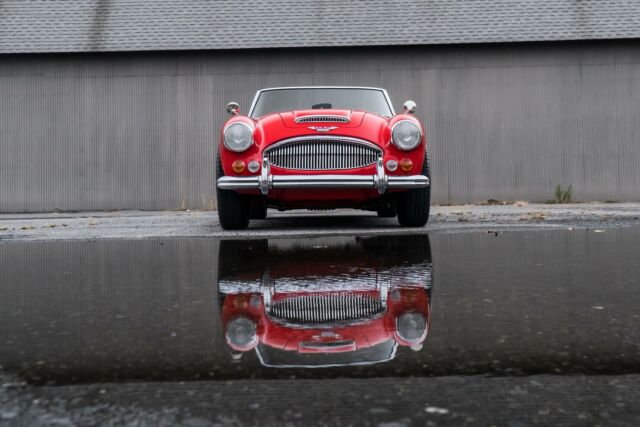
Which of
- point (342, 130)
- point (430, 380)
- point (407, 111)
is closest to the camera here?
point (430, 380)

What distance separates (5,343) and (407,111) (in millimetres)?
5702

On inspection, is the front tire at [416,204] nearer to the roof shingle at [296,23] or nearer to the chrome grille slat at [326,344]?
the chrome grille slat at [326,344]

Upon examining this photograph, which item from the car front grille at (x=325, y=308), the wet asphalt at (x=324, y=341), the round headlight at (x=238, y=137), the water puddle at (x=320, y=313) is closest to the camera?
the wet asphalt at (x=324, y=341)

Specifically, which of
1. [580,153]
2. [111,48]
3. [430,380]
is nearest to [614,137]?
[580,153]

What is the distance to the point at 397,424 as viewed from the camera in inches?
53.1

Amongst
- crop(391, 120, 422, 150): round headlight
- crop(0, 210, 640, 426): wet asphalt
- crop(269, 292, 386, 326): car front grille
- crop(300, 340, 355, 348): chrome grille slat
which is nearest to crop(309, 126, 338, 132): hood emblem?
crop(391, 120, 422, 150): round headlight

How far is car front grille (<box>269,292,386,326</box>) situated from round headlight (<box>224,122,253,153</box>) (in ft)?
11.8

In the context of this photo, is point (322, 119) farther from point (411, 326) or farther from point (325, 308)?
point (411, 326)

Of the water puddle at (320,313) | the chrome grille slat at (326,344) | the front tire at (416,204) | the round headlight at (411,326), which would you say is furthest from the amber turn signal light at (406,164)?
the chrome grille slat at (326,344)

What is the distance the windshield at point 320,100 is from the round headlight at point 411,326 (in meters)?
4.96

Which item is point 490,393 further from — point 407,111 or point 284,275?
point 407,111

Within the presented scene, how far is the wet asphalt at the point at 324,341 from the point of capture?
1447 mm

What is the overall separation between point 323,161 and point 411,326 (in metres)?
4.09

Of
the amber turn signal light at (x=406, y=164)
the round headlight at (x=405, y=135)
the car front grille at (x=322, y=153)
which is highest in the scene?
the round headlight at (x=405, y=135)
